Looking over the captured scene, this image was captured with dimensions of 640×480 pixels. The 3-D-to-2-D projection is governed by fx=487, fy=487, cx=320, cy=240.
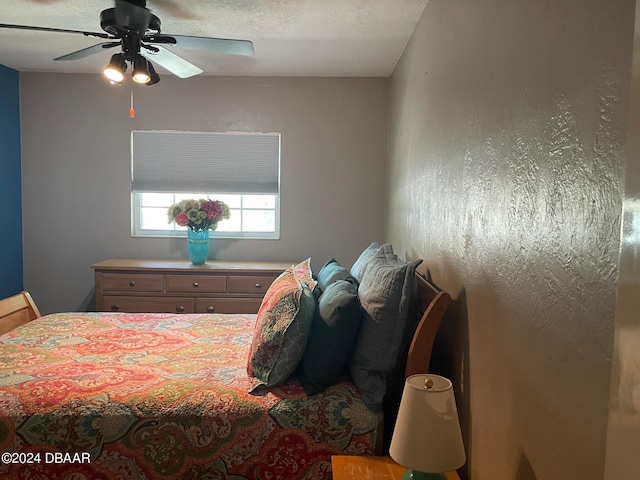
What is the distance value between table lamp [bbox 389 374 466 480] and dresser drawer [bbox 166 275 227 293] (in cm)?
270

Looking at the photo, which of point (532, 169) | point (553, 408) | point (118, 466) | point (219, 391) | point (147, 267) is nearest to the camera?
point (553, 408)

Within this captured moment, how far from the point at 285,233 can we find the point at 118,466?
2.74m

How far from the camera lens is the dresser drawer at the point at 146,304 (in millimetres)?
3766

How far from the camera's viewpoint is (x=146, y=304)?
3.77 m

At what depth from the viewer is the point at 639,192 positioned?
66 centimetres

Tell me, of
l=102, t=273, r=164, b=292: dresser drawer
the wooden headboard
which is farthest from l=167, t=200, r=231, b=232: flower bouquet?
the wooden headboard

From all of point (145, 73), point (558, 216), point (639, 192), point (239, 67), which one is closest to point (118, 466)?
point (558, 216)

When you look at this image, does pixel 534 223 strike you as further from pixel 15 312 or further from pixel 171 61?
pixel 15 312

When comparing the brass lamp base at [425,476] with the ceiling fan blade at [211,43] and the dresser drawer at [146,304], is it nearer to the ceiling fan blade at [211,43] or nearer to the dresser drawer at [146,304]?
the ceiling fan blade at [211,43]

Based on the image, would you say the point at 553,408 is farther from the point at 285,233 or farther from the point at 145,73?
the point at 285,233

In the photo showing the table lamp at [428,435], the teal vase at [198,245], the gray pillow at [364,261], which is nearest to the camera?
the table lamp at [428,435]

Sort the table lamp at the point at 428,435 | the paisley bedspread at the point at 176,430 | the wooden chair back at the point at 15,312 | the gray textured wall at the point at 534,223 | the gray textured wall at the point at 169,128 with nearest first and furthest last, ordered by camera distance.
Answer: the gray textured wall at the point at 534,223 → the table lamp at the point at 428,435 → the paisley bedspread at the point at 176,430 → the wooden chair back at the point at 15,312 → the gray textured wall at the point at 169,128

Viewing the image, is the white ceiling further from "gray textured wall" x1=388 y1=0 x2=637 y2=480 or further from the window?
"gray textured wall" x1=388 y1=0 x2=637 y2=480

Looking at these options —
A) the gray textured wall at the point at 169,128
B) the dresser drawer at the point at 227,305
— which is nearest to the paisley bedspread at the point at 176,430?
the dresser drawer at the point at 227,305
